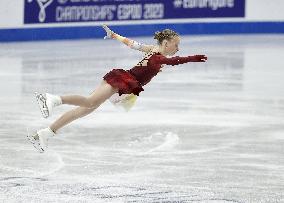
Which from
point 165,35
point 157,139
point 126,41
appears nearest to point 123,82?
point 126,41

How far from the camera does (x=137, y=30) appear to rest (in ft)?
75.6

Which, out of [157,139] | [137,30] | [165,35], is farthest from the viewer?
[137,30]

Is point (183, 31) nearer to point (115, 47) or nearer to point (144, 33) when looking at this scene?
point (144, 33)

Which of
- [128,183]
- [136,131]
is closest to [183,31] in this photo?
[136,131]

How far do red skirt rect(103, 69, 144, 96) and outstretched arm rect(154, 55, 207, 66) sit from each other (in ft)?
0.67

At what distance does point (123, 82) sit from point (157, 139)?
256cm

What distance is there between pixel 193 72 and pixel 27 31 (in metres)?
6.64

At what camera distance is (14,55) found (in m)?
17.5

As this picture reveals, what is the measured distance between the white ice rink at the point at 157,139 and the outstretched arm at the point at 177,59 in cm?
84

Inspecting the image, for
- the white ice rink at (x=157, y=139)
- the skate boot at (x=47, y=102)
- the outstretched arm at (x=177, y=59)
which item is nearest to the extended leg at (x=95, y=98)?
the skate boot at (x=47, y=102)

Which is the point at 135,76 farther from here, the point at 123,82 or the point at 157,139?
the point at 157,139

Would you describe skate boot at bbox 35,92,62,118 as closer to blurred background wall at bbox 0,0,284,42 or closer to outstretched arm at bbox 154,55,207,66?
outstretched arm at bbox 154,55,207,66

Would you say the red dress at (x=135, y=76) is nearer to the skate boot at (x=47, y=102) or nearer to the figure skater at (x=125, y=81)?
the figure skater at (x=125, y=81)

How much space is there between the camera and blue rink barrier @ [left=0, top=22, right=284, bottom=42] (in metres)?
21.2
